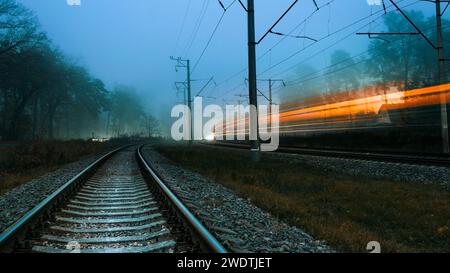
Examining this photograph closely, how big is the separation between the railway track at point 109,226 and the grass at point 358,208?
2.08 meters

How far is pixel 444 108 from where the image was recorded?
20.5m

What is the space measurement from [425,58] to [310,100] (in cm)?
2081

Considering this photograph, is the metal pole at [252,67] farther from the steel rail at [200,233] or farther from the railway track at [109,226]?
the steel rail at [200,233]

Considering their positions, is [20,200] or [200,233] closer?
[200,233]

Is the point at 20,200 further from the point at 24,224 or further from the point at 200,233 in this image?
the point at 200,233

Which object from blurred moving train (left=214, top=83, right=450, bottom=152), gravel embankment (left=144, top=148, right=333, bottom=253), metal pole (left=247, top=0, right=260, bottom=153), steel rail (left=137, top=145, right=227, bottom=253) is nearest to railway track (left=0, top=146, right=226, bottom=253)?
steel rail (left=137, top=145, right=227, bottom=253)

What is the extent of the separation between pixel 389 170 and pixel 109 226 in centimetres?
1194

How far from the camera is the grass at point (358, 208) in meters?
6.50

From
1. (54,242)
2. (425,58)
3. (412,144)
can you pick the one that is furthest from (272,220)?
(425,58)

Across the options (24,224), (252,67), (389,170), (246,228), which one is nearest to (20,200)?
(24,224)

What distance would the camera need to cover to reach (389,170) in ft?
49.3
